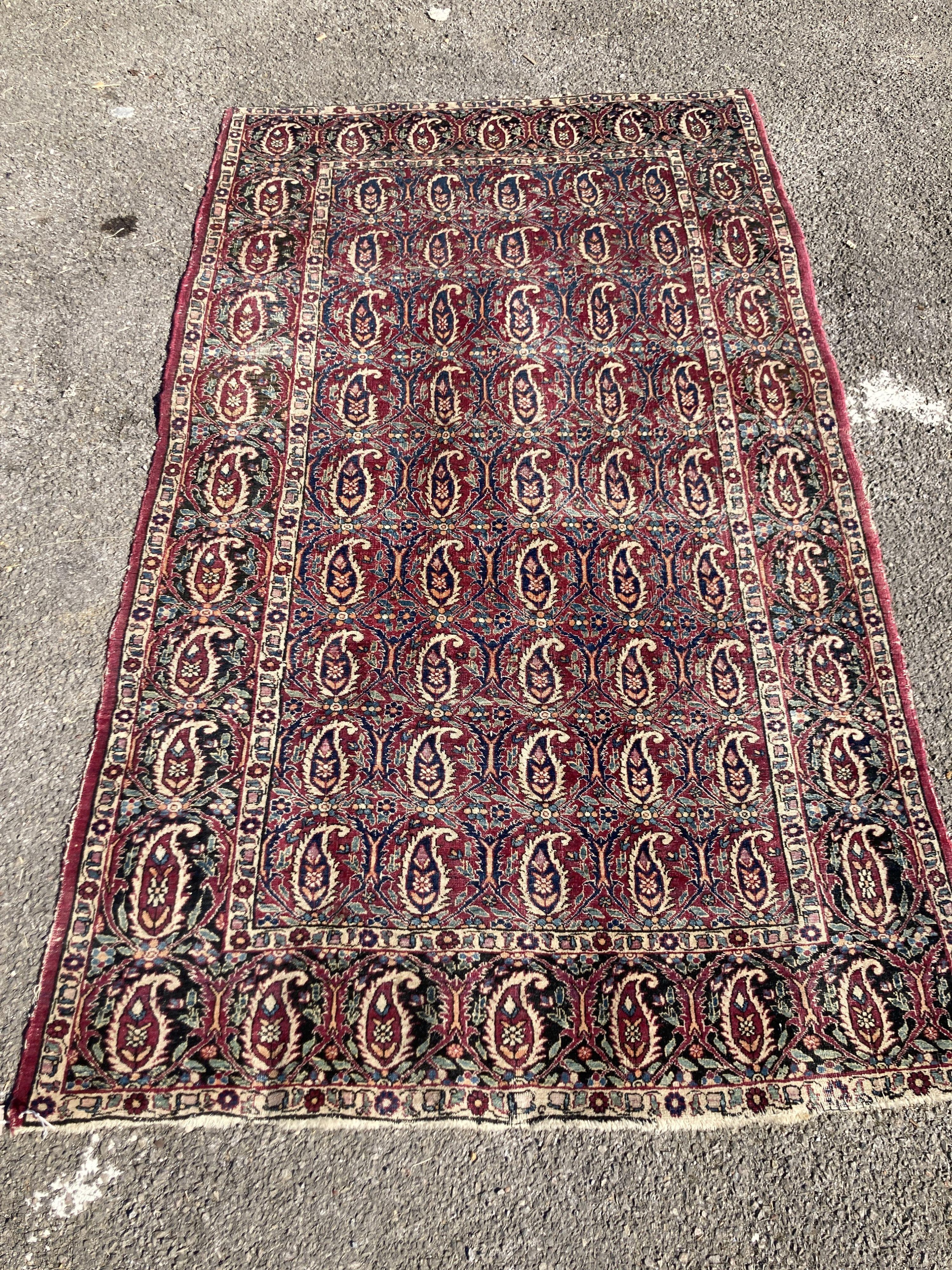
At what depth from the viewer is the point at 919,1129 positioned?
236cm

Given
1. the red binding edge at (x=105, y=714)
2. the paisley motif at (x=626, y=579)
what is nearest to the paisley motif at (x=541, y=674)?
the paisley motif at (x=626, y=579)

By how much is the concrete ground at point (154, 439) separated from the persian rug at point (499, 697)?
0.31 feet

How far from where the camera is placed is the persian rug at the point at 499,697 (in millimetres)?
2443

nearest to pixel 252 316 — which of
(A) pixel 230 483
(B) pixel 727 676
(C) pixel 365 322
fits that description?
(C) pixel 365 322

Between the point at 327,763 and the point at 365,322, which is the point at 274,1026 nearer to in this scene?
the point at 327,763

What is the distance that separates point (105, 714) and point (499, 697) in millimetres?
1138

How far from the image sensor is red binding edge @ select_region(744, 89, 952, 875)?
9.11ft

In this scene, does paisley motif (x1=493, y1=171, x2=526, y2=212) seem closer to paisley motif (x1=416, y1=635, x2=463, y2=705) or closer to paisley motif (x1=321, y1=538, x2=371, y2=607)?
paisley motif (x1=321, y1=538, x2=371, y2=607)

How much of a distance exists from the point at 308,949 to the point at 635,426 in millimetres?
2031

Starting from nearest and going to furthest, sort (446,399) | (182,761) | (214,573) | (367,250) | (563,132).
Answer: (182,761) < (214,573) < (446,399) < (367,250) < (563,132)

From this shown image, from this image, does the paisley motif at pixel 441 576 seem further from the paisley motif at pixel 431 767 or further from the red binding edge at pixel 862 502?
the red binding edge at pixel 862 502

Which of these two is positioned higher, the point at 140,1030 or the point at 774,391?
the point at 774,391

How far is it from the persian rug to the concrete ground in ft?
0.31

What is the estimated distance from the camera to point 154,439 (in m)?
3.36
